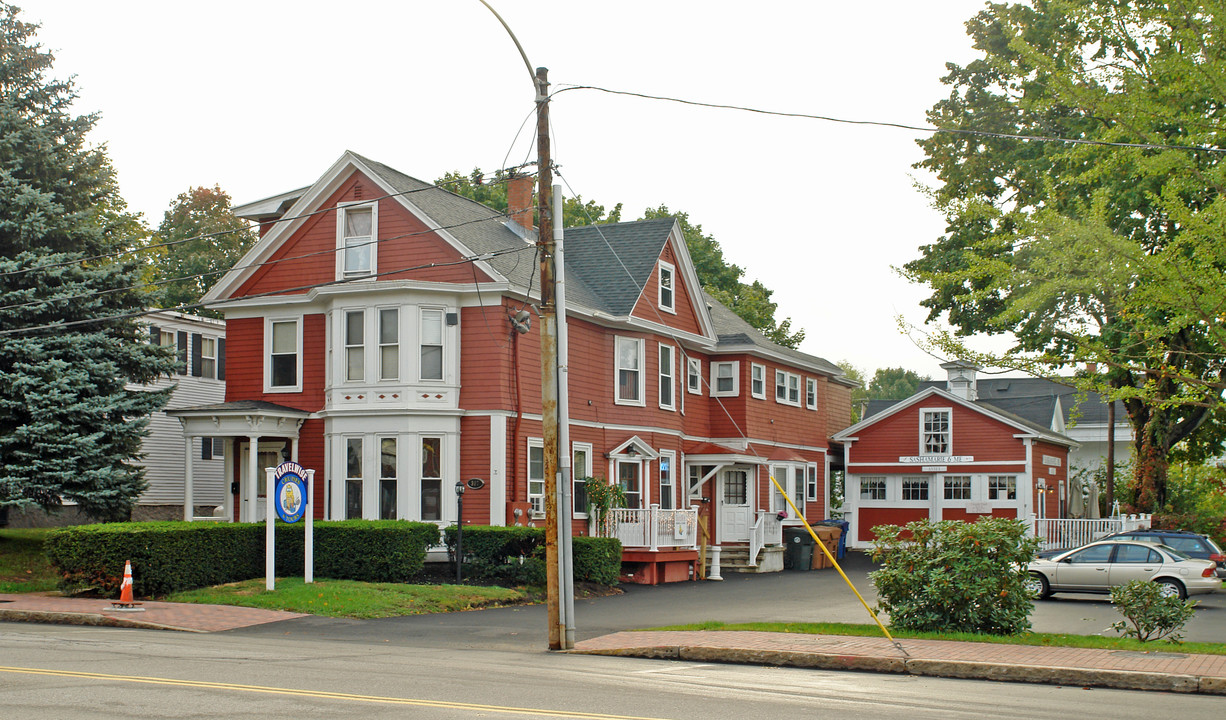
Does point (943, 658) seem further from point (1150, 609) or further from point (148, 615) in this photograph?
point (148, 615)

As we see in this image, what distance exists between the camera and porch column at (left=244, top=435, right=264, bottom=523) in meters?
→ 28.0

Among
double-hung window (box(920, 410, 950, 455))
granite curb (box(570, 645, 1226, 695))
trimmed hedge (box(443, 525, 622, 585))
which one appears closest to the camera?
granite curb (box(570, 645, 1226, 695))

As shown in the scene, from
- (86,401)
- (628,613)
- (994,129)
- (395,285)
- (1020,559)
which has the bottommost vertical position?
(628,613)

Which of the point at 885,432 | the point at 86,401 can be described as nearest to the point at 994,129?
the point at 885,432

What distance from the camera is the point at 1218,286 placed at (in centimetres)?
1559

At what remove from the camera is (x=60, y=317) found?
27.1 metres

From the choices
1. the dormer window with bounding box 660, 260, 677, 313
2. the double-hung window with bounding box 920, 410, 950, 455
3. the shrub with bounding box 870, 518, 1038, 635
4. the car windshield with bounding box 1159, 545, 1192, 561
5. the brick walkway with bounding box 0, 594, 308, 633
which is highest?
the dormer window with bounding box 660, 260, 677, 313

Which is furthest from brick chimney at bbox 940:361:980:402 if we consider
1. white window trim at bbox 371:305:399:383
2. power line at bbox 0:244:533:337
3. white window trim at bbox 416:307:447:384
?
white window trim at bbox 371:305:399:383

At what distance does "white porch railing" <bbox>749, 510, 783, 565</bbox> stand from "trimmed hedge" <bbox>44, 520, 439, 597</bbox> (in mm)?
12774

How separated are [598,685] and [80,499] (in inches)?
719

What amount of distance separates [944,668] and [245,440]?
822 inches

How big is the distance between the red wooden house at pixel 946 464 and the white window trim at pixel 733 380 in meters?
9.32

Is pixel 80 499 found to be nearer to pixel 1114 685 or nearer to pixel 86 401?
pixel 86 401

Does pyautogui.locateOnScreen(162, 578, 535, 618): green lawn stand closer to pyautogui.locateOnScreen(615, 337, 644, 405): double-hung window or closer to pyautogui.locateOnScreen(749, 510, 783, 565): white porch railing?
pyautogui.locateOnScreen(615, 337, 644, 405): double-hung window
